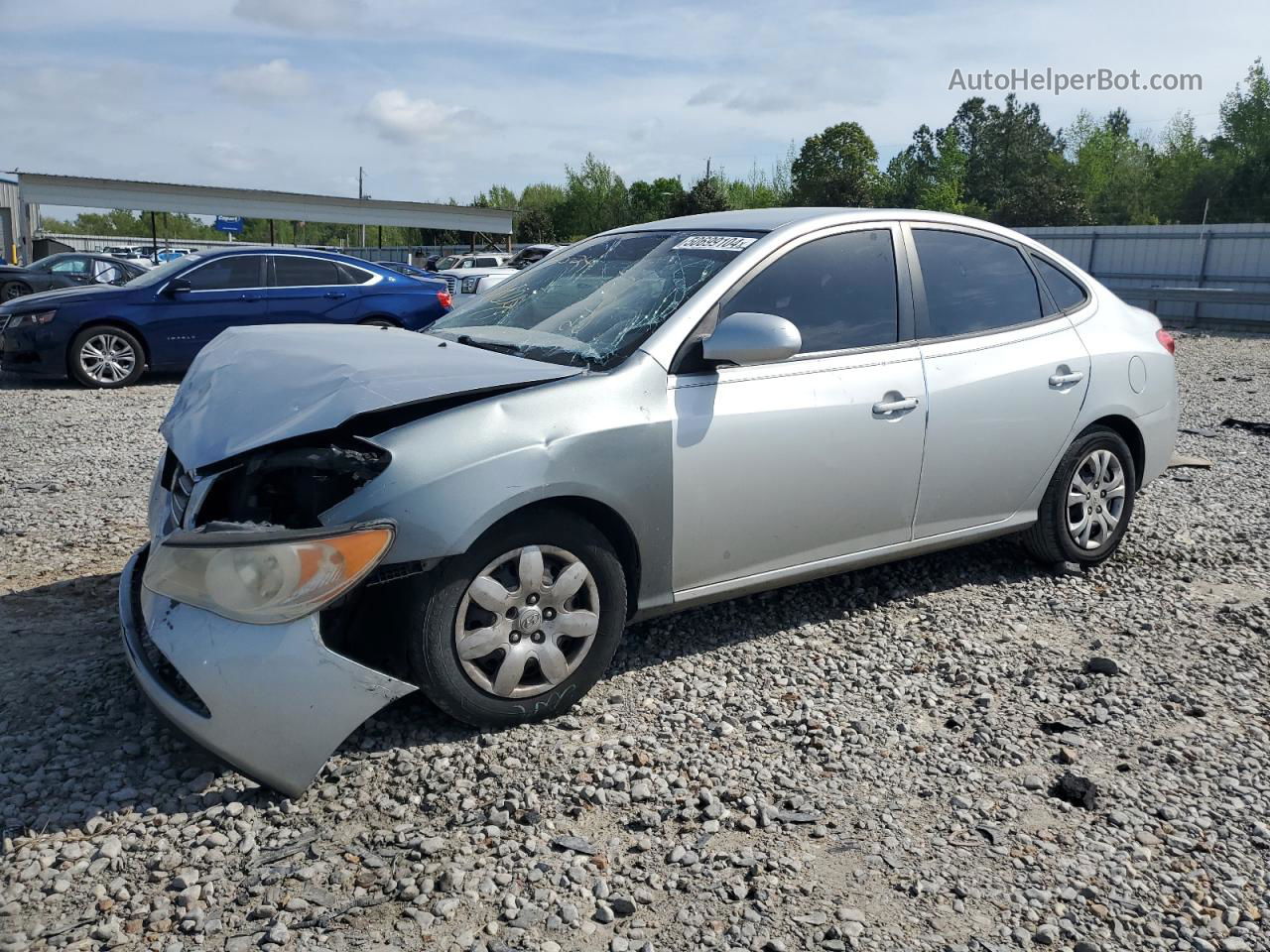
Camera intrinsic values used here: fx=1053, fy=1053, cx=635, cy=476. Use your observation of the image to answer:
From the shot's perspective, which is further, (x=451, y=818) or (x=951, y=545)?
(x=951, y=545)

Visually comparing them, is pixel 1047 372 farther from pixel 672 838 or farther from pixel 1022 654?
pixel 672 838

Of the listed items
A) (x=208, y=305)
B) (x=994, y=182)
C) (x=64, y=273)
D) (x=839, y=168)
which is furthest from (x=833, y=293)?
(x=994, y=182)

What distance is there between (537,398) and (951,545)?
2.23 meters

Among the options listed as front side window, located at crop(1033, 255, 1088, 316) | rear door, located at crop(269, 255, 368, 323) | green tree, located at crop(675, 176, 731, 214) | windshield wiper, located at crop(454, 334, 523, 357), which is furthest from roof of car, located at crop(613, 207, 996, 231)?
green tree, located at crop(675, 176, 731, 214)

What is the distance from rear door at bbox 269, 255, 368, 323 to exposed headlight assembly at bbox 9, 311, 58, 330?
2.24 meters

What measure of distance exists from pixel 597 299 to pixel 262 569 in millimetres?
1831

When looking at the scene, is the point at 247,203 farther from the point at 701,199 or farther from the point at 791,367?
the point at 791,367

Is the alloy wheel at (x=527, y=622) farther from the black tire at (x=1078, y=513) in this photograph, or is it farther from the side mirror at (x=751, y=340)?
the black tire at (x=1078, y=513)

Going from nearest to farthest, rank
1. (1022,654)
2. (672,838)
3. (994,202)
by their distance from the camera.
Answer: (672,838) → (1022,654) → (994,202)

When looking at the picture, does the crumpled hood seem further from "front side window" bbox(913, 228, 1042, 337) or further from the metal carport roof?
the metal carport roof

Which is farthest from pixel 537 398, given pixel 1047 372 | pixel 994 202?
pixel 994 202

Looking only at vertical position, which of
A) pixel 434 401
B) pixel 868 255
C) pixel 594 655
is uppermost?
pixel 868 255

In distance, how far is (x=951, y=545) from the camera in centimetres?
471

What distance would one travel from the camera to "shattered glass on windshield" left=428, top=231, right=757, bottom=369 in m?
3.88
